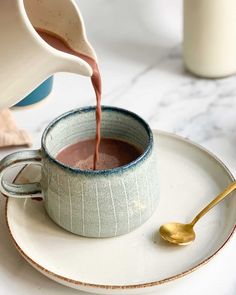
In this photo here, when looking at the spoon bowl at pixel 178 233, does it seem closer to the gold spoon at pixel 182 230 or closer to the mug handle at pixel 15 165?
the gold spoon at pixel 182 230

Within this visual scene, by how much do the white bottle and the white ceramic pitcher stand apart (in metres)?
0.36

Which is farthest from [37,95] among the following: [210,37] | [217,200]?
[217,200]

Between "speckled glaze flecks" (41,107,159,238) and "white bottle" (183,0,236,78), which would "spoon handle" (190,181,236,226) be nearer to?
"speckled glaze flecks" (41,107,159,238)

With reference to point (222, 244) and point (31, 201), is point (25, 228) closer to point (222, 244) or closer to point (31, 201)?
point (31, 201)

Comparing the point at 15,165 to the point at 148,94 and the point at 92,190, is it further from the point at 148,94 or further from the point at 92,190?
the point at 148,94

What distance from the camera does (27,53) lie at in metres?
0.67

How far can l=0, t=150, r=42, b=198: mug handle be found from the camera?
80 cm

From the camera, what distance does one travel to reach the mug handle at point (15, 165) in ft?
2.62

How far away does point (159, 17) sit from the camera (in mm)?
1345

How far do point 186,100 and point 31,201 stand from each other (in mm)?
375

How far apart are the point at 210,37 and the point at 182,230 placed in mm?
433

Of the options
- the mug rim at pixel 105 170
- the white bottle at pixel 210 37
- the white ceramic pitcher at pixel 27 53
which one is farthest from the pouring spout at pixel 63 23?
the white bottle at pixel 210 37

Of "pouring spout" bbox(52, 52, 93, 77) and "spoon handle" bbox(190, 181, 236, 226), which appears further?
"spoon handle" bbox(190, 181, 236, 226)

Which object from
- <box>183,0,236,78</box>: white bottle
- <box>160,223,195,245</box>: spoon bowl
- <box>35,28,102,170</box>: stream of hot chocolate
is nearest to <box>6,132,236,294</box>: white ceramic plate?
<box>160,223,195,245</box>: spoon bowl
